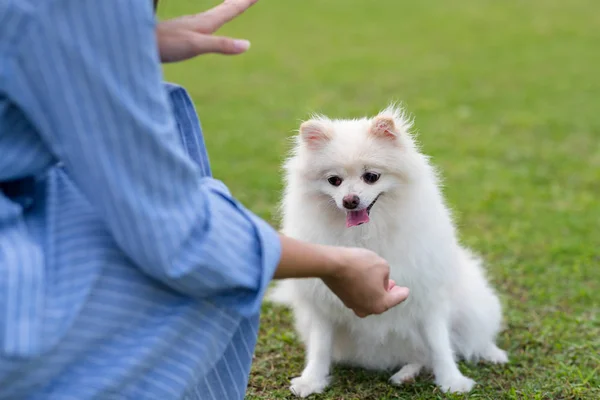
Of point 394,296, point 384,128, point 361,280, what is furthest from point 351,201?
point 361,280

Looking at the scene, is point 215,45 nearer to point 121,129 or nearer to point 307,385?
point 121,129

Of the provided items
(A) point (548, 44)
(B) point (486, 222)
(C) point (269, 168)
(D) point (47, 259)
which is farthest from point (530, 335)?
(A) point (548, 44)

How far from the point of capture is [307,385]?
2967 millimetres

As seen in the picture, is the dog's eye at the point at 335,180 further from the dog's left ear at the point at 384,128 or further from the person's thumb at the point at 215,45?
the person's thumb at the point at 215,45

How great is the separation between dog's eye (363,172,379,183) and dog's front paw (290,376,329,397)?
0.74 m

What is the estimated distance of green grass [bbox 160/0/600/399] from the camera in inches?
129

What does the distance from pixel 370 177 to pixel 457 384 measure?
786 millimetres

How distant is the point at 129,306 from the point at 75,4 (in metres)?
0.58

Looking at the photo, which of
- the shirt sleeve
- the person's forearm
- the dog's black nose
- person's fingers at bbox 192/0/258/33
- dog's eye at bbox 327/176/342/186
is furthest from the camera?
dog's eye at bbox 327/176/342/186

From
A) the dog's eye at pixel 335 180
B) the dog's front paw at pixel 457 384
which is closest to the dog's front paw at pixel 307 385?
the dog's front paw at pixel 457 384

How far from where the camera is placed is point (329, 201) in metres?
2.93

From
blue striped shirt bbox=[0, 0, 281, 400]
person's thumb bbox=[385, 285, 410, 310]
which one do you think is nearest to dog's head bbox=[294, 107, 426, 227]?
person's thumb bbox=[385, 285, 410, 310]

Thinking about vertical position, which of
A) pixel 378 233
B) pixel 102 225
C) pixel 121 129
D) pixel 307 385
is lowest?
pixel 307 385

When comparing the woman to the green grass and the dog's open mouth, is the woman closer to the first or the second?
the dog's open mouth
